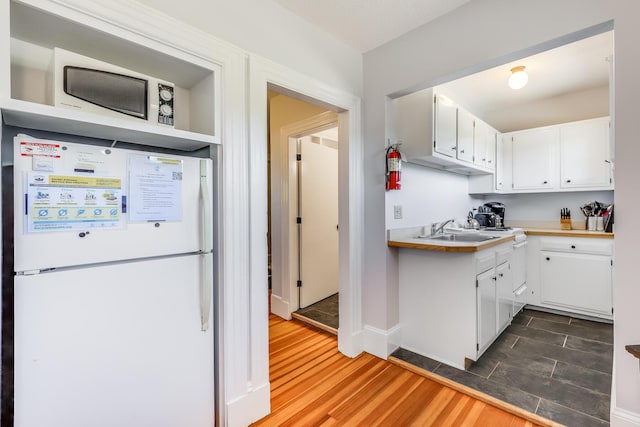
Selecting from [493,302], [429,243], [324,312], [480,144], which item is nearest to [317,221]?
[324,312]

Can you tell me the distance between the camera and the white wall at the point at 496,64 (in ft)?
4.43

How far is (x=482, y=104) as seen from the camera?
3.72m

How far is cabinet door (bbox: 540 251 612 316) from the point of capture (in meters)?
2.86

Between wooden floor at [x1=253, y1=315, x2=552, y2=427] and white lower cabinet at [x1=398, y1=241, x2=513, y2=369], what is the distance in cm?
31

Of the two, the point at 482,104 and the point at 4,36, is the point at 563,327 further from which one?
the point at 4,36

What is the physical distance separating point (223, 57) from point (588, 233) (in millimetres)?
3700

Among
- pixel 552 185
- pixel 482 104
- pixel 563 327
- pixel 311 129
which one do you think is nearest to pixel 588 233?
pixel 552 185

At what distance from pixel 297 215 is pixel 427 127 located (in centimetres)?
160

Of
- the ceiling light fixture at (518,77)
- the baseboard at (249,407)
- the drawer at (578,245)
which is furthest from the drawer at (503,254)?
the baseboard at (249,407)

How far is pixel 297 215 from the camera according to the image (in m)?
3.24

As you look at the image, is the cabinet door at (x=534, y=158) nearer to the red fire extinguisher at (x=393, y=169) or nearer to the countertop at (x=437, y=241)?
the countertop at (x=437, y=241)

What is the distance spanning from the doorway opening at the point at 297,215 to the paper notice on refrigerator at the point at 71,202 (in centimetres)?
203

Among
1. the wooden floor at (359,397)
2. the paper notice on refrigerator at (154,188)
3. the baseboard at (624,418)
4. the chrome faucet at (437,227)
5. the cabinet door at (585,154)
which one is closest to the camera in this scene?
the paper notice on refrigerator at (154,188)

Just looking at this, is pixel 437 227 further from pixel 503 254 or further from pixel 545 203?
pixel 545 203
